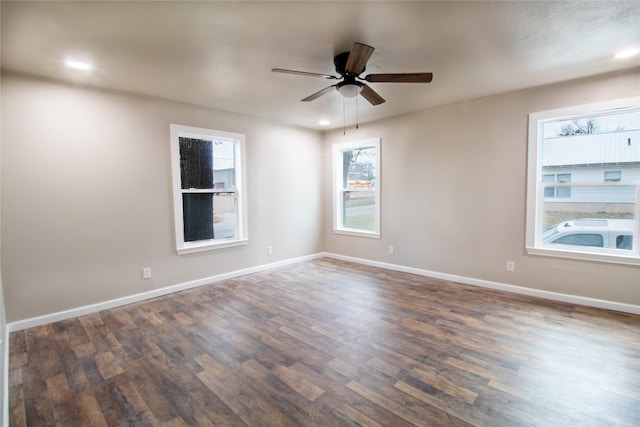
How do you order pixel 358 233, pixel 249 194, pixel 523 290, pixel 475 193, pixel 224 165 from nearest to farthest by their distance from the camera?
pixel 523 290 < pixel 475 193 < pixel 224 165 < pixel 249 194 < pixel 358 233

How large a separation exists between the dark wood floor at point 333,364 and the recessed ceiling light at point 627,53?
2.47 meters

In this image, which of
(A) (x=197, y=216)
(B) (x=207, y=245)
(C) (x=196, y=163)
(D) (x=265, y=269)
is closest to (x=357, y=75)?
(C) (x=196, y=163)

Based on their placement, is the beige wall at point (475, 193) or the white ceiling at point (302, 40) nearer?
the white ceiling at point (302, 40)

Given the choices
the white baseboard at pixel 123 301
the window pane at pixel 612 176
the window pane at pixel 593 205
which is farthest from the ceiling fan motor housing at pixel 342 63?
the white baseboard at pixel 123 301

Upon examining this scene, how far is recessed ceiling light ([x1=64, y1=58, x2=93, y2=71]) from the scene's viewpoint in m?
2.69

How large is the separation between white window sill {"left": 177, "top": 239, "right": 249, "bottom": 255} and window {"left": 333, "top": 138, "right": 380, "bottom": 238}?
197 centimetres

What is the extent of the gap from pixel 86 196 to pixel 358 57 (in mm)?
3171

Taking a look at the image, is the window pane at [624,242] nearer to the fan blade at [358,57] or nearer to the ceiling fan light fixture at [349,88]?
the ceiling fan light fixture at [349,88]

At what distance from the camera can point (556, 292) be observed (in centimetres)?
356

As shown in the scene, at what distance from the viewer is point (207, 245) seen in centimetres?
430

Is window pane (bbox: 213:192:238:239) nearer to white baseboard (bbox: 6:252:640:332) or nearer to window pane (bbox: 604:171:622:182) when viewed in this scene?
white baseboard (bbox: 6:252:640:332)

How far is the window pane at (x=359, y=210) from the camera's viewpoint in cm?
539

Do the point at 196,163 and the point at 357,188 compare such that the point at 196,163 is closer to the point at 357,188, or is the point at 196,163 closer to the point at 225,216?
the point at 225,216

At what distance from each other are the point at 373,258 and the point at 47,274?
14.1 ft
